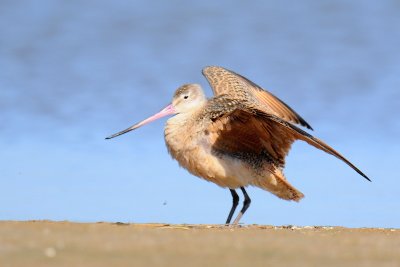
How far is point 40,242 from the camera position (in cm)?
464

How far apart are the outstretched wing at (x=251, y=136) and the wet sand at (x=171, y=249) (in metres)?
1.98

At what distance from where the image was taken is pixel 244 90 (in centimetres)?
1015

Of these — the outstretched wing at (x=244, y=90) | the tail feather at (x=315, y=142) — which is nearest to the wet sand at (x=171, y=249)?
the tail feather at (x=315, y=142)

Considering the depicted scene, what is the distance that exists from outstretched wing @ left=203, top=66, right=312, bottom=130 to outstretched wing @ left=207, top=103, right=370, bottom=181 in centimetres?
149

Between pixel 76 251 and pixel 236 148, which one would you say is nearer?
pixel 76 251

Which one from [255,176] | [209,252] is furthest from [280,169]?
[209,252]

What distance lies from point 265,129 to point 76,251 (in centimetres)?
384

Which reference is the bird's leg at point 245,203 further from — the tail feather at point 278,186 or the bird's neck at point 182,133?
the bird's neck at point 182,133

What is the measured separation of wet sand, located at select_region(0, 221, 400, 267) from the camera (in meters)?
4.12

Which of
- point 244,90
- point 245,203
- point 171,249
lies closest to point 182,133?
point 245,203

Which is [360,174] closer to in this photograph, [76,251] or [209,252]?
[209,252]

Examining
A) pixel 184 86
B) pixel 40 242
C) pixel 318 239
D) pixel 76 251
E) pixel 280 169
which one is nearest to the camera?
pixel 76 251

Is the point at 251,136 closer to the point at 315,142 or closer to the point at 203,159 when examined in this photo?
the point at 203,159

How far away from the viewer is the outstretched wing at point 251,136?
7.74 m
